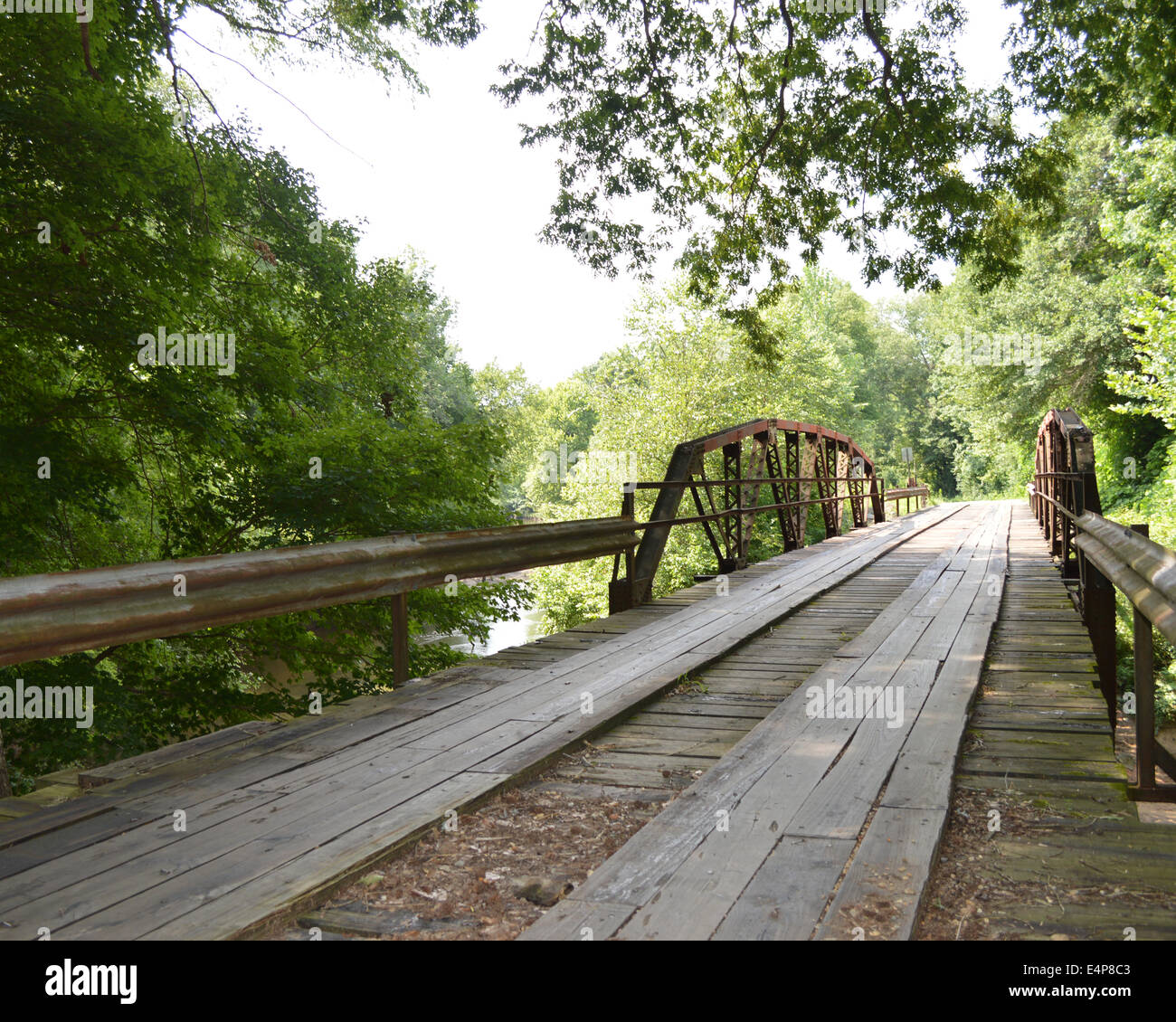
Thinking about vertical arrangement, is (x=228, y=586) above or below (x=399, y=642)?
above

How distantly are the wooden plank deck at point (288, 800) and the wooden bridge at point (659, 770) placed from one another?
1cm

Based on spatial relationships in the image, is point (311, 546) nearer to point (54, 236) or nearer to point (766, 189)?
point (54, 236)

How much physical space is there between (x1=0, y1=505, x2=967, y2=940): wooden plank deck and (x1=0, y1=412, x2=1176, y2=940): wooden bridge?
1 cm

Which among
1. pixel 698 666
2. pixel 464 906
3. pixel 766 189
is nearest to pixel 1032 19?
pixel 766 189

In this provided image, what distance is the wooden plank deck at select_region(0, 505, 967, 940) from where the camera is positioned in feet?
6.62

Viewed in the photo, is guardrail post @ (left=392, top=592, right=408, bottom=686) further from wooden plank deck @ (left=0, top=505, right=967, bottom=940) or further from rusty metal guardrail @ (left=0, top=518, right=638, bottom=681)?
wooden plank deck @ (left=0, top=505, right=967, bottom=940)

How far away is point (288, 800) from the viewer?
109 inches

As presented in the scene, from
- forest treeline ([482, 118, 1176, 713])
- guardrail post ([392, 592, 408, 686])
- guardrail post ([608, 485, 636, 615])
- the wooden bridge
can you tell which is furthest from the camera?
forest treeline ([482, 118, 1176, 713])

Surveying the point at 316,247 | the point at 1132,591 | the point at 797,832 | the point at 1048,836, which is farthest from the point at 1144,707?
the point at 316,247

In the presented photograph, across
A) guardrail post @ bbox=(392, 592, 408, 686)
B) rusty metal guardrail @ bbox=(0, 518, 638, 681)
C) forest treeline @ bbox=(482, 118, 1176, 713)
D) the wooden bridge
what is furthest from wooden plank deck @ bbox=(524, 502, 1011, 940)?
forest treeline @ bbox=(482, 118, 1176, 713)

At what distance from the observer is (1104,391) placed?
29.6 meters

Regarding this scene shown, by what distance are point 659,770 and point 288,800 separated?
1.29 meters

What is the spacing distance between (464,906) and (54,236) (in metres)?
6.11

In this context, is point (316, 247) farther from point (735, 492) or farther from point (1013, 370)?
point (1013, 370)
